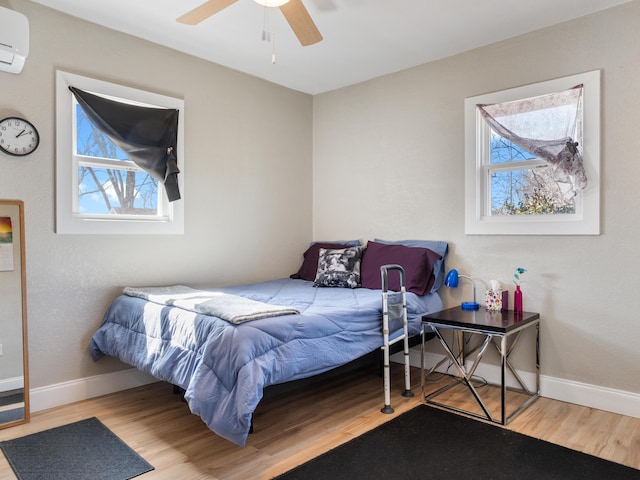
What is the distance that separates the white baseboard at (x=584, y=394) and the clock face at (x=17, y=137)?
3.62 metres

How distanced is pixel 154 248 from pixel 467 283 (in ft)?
8.23

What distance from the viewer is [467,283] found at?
11.7ft

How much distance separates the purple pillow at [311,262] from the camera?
4.22 meters

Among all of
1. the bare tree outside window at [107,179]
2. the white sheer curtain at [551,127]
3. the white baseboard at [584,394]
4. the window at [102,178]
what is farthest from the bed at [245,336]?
the white sheer curtain at [551,127]

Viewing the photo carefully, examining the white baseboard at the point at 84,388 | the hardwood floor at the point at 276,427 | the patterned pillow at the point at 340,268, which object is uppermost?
the patterned pillow at the point at 340,268

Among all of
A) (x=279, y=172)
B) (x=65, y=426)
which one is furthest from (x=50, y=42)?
(x=65, y=426)

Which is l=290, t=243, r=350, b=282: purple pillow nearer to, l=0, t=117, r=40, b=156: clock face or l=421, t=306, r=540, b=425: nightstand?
l=421, t=306, r=540, b=425: nightstand

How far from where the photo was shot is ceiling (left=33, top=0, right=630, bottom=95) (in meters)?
2.88

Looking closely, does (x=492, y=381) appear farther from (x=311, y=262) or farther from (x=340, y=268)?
(x=311, y=262)

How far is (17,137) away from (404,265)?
2846 millimetres

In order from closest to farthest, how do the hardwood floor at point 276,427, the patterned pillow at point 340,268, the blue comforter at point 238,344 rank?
the blue comforter at point 238,344, the hardwood floor at point 276,427, the patterned pillow at point 340,268

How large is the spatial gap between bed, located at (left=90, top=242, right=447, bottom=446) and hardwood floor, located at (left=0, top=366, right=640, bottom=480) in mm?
300

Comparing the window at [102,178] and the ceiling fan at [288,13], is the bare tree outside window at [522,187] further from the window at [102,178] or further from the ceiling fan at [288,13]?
the window at [102,178]

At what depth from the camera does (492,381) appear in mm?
3412
